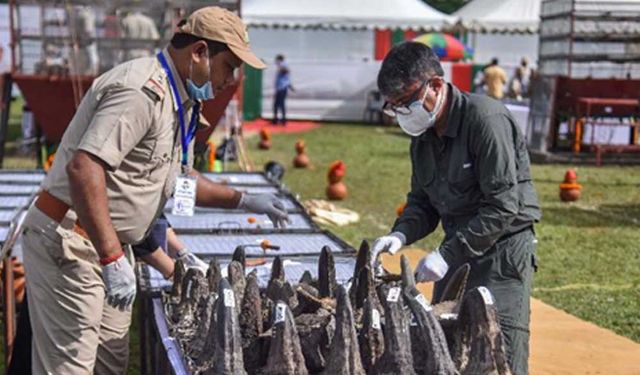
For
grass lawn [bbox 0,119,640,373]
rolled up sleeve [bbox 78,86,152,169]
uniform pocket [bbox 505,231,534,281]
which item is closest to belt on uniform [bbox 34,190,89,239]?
rolled up sleeve [bbox 78,86,152,169]

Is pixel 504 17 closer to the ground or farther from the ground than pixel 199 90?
farther from the ground

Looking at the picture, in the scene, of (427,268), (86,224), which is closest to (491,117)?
(427,268)

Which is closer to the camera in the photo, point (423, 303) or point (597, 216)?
point (423, 303)

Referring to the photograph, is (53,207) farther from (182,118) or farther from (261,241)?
(261,241)

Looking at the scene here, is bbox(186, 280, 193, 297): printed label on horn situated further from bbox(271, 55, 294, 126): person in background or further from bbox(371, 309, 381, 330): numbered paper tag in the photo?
bbox(271, 55, 294, 126): person in background

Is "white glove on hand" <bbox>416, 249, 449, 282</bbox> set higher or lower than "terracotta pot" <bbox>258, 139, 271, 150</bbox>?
higher

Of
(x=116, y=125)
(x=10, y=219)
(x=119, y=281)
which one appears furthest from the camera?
(x=10, y=219)

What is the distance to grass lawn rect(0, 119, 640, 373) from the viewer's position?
7562 millimetres

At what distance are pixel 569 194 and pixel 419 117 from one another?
365 inches

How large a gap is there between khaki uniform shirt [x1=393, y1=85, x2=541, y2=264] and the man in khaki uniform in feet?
2.55

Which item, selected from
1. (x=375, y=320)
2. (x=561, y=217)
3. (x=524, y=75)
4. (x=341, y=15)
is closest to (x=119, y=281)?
(x=375, y=320)

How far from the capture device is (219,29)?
3508 mm

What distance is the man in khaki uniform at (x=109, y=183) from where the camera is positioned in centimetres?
329

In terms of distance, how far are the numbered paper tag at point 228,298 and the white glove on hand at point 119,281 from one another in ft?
1.49
